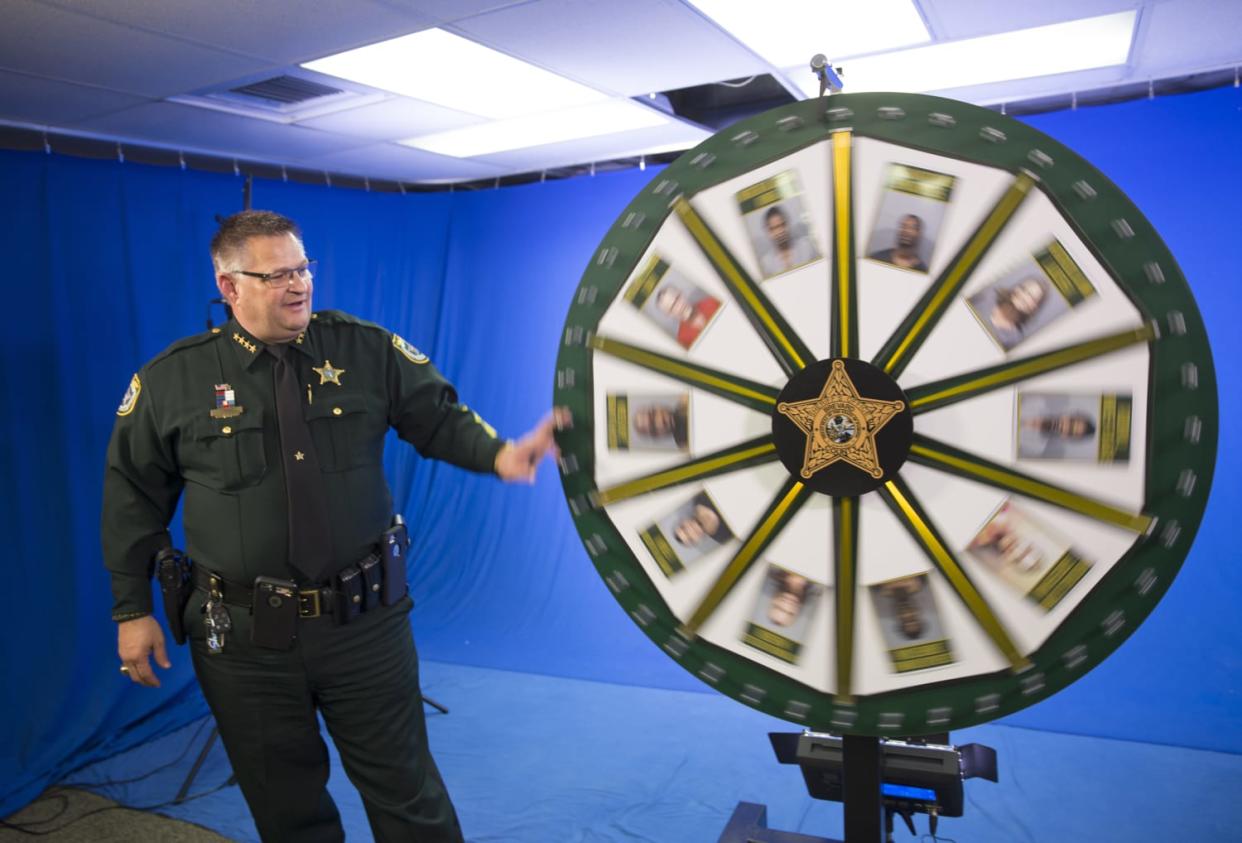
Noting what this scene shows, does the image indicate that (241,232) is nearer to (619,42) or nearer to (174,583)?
(174,583)

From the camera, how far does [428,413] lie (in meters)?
1.92

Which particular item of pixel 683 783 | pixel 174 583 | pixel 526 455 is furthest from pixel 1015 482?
pixel 683 783

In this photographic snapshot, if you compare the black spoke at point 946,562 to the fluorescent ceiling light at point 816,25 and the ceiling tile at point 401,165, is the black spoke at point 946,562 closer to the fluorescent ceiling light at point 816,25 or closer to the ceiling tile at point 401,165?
the fluorescent ceiling light at point 816,25

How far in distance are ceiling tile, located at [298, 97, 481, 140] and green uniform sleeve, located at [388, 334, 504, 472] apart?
4.91 feet

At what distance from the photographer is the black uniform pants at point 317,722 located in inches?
71.3

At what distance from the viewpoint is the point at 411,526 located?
15.9 feet

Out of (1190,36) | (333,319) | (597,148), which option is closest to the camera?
(333,319)

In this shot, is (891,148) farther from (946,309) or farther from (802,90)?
(802,90)

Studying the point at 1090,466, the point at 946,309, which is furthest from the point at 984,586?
the point at 946,309

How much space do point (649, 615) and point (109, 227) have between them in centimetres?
321

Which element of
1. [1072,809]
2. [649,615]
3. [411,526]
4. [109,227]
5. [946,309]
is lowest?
[1072,809]

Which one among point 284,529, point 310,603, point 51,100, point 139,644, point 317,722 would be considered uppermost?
point 51,100

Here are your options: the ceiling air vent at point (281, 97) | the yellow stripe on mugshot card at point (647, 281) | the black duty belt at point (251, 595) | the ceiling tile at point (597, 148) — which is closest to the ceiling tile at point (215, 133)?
the ceiling air vent at point (281, 97)

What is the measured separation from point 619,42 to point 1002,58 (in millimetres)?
1260
